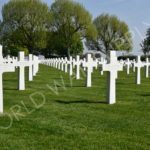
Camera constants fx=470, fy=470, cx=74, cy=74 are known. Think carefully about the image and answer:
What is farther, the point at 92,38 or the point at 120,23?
the point at 120,23

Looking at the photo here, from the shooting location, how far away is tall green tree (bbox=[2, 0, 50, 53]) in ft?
234

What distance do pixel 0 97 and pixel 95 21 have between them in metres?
76.4

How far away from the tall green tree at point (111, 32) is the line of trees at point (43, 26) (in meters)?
4.47

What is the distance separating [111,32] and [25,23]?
18949 mm

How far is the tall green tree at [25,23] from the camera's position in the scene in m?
71.4

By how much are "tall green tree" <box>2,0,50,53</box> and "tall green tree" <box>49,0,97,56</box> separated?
1.76 meters

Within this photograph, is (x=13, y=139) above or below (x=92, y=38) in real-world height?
below

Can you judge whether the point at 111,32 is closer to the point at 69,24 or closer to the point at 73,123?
the point at 69,24

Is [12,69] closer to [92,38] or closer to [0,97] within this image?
[0,97]

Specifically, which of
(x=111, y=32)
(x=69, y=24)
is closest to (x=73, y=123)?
(x=69, y=24)

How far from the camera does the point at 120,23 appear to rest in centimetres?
8581

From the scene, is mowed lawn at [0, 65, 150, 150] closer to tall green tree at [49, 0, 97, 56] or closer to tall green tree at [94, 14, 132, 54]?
tall green tree at [49, 0, 97, 56]

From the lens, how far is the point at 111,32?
8550cm

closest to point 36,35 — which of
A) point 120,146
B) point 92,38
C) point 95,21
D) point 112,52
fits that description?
point 92,38
